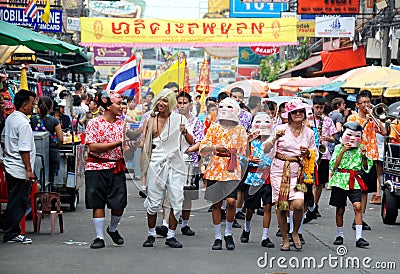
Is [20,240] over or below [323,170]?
below

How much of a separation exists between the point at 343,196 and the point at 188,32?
66.2 ft

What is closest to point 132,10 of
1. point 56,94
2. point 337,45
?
point 337,45

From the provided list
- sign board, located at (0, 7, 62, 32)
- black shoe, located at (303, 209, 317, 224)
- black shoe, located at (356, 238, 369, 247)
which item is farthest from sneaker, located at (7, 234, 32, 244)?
sign board, located at (0, 7, 62, 32)

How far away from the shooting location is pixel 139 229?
10.9 m

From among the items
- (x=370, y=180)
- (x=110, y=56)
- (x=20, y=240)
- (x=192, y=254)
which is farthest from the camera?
(x=110, y=56)

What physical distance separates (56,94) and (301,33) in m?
11.0

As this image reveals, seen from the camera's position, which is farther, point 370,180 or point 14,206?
point 370,180

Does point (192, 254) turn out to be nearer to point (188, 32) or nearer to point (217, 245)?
point (217, 245)

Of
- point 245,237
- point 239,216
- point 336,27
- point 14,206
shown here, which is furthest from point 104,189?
point 336,27

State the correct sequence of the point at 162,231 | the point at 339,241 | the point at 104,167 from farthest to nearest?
the point at 162,231
the point at 339,241
the point at 104,167

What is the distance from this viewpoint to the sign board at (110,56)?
4278cm

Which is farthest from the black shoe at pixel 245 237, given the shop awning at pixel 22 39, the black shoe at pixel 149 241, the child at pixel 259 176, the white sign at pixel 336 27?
the white sign at pixel 336 27

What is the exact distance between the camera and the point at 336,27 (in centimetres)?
2533

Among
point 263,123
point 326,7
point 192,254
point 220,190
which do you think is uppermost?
point 326,7
